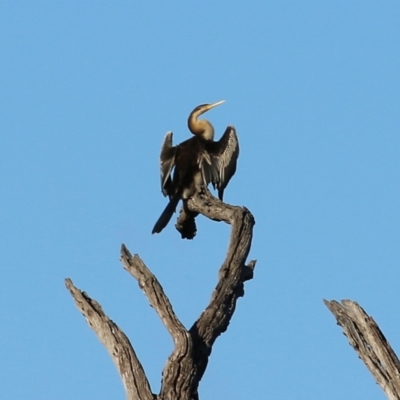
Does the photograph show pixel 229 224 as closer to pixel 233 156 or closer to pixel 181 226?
pixel 181 226

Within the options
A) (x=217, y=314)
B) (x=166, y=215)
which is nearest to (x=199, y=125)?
(x=166, y=215)

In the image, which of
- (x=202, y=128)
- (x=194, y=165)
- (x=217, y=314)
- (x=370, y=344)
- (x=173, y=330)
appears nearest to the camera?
(x=370, y=344)

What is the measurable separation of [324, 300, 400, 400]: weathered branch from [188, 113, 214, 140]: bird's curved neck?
4.44 m

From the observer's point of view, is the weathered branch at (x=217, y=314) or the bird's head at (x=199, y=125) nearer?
the weathered branch at (x=217, y=314)

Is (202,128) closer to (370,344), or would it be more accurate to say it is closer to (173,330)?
(173,330)

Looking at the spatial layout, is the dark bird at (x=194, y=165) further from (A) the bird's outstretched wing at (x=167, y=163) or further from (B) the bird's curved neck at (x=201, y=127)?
(B) the bird's curved neck at (x=201, y=127)

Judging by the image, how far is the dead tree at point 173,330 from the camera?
7.18 m

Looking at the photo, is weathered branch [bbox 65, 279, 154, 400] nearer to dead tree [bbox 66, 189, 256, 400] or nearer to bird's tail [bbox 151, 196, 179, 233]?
dead tree [bbox 66, 189, 256, 400]

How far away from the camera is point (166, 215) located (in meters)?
10.0

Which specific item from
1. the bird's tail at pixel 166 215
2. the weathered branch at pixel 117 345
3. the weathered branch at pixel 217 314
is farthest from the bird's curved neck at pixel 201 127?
the weathered branch at pixel 117 345

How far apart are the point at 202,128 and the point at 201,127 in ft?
0.05

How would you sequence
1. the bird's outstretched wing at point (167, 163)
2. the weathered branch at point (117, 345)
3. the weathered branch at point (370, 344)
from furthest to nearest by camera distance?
the bird's outstretched wing at point (167, 163) < the weathered branch at point (117, 345) < the weathered branch at point (370, 344)

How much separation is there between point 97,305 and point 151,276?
40cm

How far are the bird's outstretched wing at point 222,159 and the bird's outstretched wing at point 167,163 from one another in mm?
347
